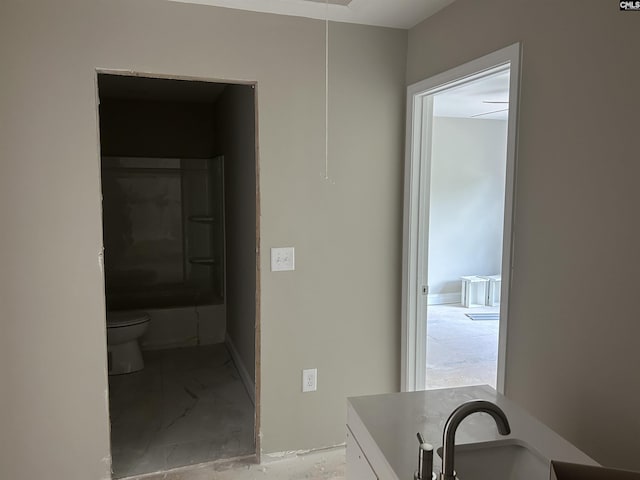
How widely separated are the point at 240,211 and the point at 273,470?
1876 mm

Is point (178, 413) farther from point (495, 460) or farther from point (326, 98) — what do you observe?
point (495, 460)

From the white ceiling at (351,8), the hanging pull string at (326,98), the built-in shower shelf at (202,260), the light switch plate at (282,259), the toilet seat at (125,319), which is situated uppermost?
the white ceiling at (351,8)

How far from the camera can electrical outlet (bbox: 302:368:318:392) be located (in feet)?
9.01

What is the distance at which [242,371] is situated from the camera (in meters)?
3.88

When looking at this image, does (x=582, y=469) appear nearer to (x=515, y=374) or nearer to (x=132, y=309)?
(x=515, y=374)

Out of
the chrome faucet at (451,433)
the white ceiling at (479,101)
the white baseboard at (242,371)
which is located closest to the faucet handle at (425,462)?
the chrome faucet at (451,433)

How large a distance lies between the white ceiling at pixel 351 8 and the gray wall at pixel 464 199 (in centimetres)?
427

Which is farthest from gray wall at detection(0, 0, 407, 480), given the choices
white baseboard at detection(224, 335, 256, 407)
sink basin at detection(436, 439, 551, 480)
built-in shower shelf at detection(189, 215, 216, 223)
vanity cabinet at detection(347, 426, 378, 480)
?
built-in shower shelf at detection(189, 215, 216, 223)

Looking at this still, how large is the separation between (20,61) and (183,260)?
3238 mm

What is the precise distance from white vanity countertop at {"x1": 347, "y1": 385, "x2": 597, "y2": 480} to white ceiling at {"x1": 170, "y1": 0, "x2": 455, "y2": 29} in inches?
68.9

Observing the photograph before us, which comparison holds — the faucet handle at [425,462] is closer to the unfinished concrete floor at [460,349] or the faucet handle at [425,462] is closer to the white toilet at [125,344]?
the unfinished concrete floor at [460,349]

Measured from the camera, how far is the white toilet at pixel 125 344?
3895mm

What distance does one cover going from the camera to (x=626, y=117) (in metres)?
1.44

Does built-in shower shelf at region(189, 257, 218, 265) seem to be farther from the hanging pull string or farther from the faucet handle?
the faucet handle
